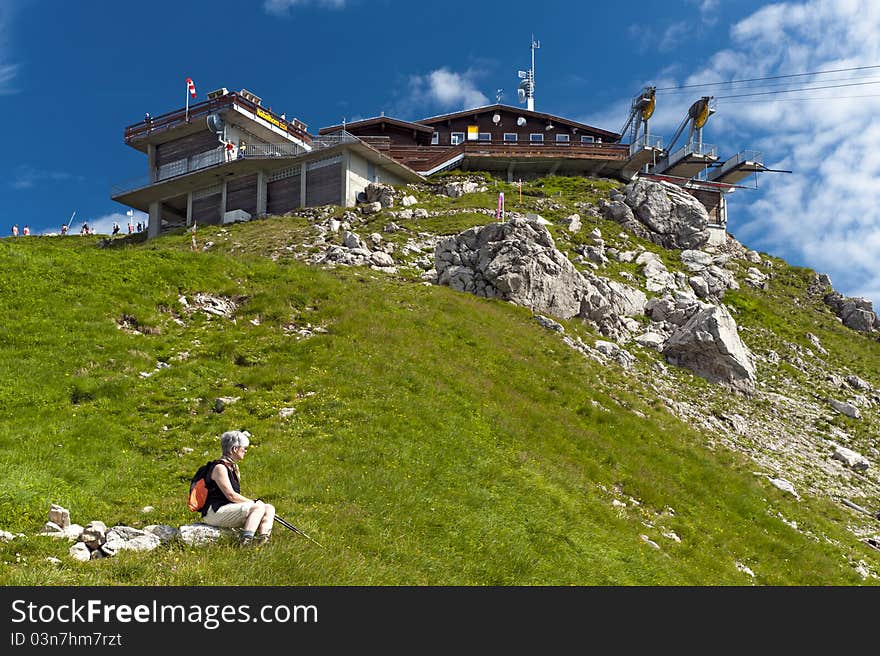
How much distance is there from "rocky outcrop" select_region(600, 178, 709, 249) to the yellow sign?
3213 centimetres

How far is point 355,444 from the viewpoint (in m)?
15.7

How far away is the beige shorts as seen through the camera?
959cm

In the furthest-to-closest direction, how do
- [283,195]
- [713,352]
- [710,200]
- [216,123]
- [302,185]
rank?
[710,200], [216,123], [283,195], [302,185], [713,352]

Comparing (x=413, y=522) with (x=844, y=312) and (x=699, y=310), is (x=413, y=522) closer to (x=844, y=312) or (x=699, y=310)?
(x=699, y=310)

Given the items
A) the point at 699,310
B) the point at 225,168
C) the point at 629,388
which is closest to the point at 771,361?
the point at 699,310

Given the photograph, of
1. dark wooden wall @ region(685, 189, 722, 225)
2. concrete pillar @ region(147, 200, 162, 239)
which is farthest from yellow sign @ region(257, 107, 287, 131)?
dark wooden wall @ region(685, 189, 722, 225)

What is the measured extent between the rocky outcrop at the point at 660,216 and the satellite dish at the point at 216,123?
3593 centimetres

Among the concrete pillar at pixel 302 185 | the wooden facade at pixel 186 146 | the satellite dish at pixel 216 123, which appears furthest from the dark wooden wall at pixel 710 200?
the wooden facade at pixel 186 146

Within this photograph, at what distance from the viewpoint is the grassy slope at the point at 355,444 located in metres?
11.2

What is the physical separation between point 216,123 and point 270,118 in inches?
227

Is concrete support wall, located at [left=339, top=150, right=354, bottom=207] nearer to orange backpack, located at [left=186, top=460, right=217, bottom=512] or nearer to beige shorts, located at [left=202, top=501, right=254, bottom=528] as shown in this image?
orange backpack, located at [left=186, top=460, right=217, bottom=512]

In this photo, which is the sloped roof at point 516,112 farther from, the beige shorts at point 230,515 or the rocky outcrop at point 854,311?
the beige shorts at point 230,515

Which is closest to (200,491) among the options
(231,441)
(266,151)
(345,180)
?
(231,441)

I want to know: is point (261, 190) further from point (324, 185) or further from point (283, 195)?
point (324, 185)
